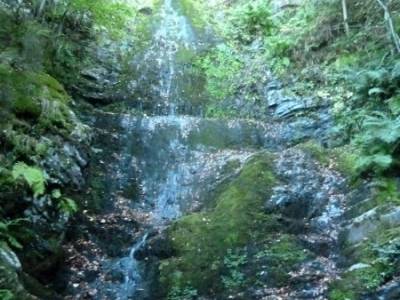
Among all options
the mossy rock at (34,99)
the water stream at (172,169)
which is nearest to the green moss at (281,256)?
the water stream at (172,169)

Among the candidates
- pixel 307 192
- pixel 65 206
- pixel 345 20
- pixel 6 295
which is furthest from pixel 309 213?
pixel 345 20

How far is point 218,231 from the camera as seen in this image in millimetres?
7898

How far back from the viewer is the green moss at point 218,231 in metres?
7.22

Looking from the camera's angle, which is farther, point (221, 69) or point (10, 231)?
point (221, 69)

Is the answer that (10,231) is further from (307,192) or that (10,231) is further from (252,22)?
(252,22)

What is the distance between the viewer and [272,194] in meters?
8.55

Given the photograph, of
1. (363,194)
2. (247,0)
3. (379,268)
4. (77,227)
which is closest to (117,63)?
(247,0)

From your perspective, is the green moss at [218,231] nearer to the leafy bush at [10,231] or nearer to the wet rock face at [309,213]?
the wet rock face at [309,213]

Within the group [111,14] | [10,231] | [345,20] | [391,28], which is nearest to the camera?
[10,231]

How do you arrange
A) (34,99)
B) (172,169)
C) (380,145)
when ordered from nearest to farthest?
(380,145)
(34,99)
(172,169)

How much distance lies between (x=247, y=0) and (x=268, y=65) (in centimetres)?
488

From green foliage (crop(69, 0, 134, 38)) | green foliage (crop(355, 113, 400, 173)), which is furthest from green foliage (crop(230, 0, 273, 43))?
green foliage (crop(355, 113, 400, 173))

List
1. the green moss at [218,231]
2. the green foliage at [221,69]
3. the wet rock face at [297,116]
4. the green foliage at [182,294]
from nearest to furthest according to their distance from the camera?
the green foliage at [182,294]
the green moss at [218,231]
the wet rock face at [297,116]
the green foliage at [221,69]

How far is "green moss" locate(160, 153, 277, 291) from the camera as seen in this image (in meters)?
7.22
